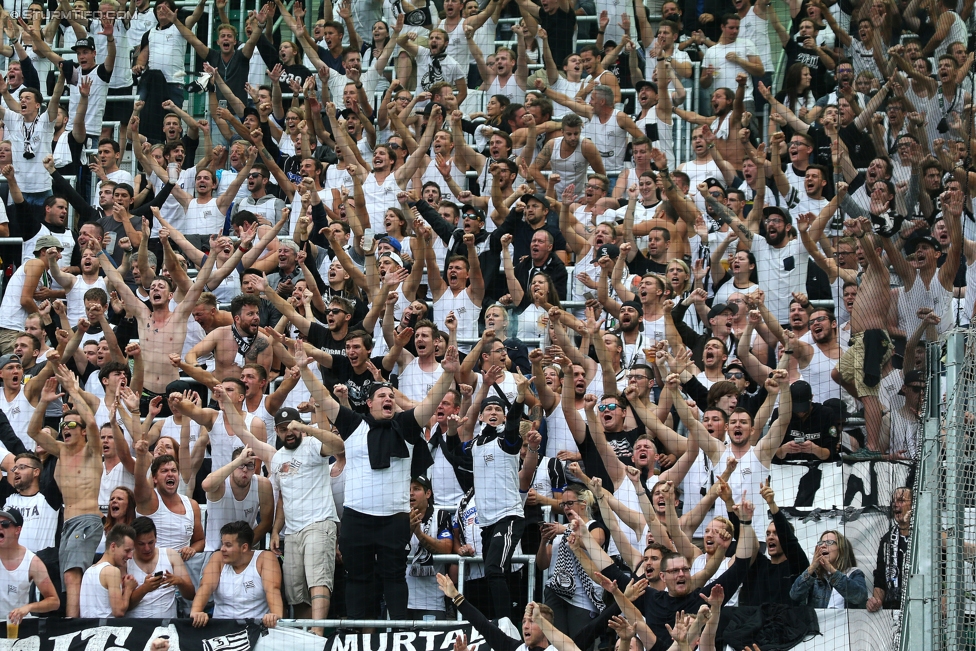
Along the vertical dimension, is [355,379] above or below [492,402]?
above

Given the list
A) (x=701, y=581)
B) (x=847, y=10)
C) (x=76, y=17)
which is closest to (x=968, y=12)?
(x=847, y=10)

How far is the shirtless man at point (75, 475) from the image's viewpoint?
32.5ft

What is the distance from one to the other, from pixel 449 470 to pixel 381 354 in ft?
4.66

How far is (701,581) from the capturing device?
30.0 ft

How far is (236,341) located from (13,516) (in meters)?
2.26

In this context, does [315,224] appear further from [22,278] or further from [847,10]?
[847,10]

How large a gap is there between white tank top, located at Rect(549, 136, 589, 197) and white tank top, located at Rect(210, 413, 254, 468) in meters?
4.05

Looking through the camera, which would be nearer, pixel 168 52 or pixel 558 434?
pixel 558 434

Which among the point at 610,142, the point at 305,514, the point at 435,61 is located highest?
the point at 435,61

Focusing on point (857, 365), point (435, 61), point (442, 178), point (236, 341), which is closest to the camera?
point (857, 365)

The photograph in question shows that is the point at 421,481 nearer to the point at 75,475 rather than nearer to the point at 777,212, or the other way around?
the point at 75,475

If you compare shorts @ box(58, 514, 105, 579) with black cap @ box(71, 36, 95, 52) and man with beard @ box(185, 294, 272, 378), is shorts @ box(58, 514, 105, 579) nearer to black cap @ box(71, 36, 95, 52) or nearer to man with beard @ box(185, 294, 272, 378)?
man with beard @ box(185, 294, 272, 378)

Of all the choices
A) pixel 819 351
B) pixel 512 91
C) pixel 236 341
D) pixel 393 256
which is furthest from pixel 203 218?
pixel 819 351

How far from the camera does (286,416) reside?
396 inches
